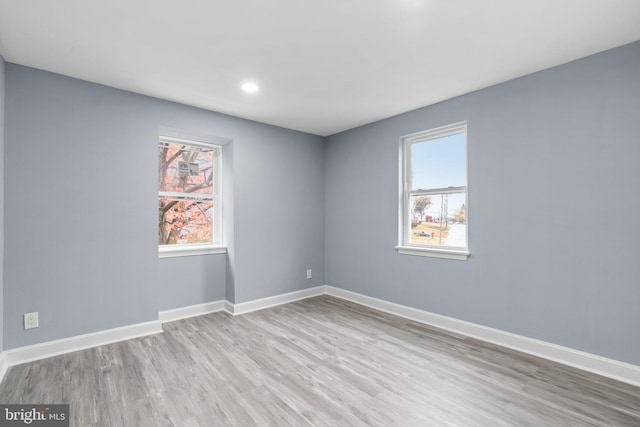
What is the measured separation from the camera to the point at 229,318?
3736 mm

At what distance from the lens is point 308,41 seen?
2.27 meters

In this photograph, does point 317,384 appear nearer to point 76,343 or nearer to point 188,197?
point 76,343

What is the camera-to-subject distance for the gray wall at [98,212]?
2.62 meters

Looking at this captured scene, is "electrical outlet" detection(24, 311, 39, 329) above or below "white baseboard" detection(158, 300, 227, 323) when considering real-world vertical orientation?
above

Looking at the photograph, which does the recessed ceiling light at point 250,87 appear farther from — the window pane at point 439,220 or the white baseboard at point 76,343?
the white baseboard at point 76,343

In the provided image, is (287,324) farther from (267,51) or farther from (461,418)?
(267,51)

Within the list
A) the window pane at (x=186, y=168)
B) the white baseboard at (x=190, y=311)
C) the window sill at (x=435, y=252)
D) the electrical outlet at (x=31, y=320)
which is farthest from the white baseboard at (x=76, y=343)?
the window sill at (x=435, y=252)

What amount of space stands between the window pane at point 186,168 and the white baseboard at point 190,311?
4.85 ft

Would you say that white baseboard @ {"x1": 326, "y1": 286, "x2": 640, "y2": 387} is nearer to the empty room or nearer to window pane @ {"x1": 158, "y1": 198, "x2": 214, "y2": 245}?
the empty room

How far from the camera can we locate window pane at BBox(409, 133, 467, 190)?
341cm

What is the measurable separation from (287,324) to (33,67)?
136 inches

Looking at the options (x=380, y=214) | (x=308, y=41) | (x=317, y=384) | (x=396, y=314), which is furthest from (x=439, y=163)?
(x=317, y=384)

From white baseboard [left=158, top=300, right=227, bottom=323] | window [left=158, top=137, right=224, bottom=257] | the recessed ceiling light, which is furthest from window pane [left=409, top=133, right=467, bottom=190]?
white baseboard [left=158, top=300, right=227, bottom=323]

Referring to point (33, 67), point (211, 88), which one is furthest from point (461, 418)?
point (33, 67)
